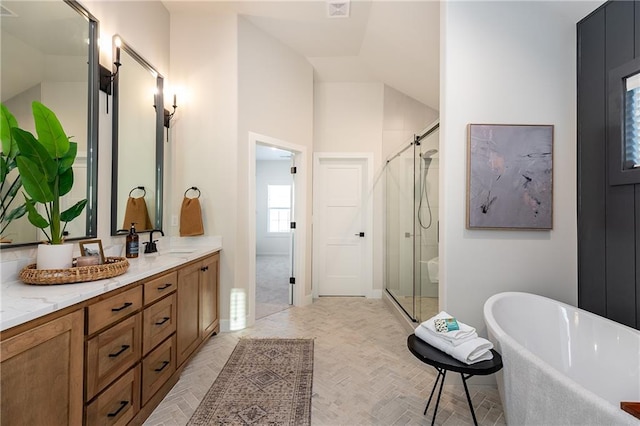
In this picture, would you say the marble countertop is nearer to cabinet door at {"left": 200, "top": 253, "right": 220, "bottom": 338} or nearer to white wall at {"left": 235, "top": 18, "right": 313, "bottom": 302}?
cabinet door at {"left": 200, "top": 253, "right": 220, "bottom": 338}

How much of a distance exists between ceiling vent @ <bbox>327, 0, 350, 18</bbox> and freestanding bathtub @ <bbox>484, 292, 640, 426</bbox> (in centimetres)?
291

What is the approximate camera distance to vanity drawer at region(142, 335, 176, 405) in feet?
5.43

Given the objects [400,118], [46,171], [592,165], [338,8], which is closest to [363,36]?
[338,8]

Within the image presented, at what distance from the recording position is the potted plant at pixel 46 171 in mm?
1281

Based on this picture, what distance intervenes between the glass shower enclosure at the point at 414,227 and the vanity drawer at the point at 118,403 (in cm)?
235

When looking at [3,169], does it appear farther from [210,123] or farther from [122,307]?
[210,123]

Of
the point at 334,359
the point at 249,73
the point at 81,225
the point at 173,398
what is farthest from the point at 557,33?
the point at 173,398

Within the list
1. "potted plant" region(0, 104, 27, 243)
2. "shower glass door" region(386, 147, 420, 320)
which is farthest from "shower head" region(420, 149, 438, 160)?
"potted plant" region(0, 104, 27, 243)

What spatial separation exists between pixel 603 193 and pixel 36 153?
10.5 ft

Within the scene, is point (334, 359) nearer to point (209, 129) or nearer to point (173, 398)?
point (173, 398)

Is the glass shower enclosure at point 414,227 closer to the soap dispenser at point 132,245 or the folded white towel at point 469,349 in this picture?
the folded white towel at point 469,349

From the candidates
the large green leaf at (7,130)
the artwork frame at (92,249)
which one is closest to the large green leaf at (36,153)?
the large green leaf at (7,130)

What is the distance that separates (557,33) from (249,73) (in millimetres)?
2723

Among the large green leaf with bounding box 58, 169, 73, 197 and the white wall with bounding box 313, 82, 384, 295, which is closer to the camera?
the large green leaf with bounding box 58, 169, 73, 197
